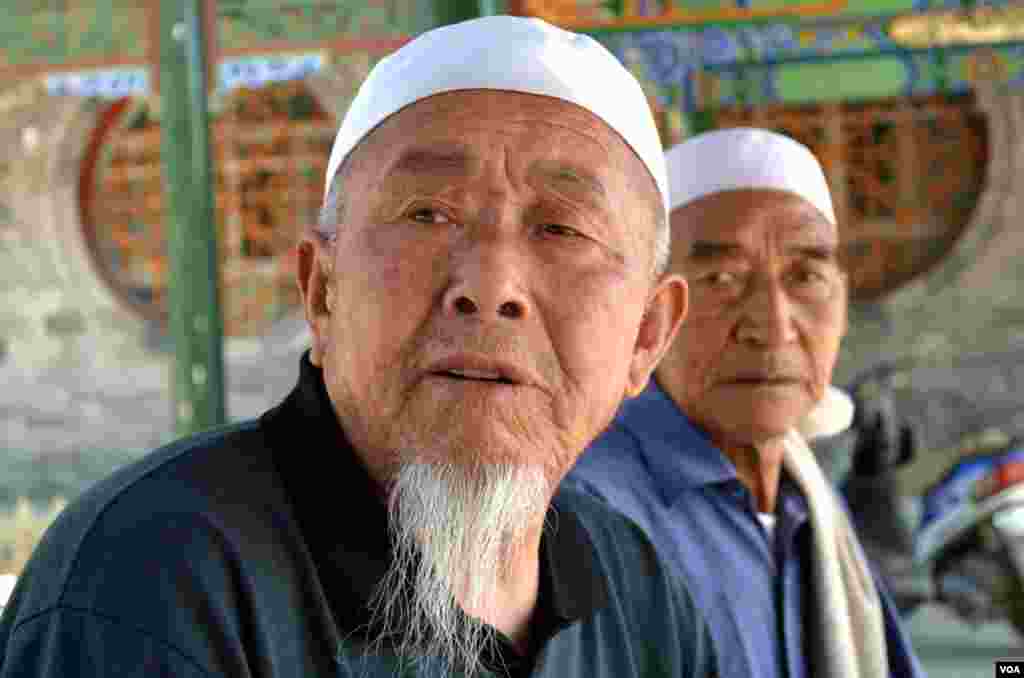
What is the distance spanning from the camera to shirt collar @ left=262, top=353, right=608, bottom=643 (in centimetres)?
121

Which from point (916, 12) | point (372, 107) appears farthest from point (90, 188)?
point (372, 107)

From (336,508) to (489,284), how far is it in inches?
9.9

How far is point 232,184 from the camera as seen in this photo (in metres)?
6.94

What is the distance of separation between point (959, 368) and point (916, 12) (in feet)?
5.10

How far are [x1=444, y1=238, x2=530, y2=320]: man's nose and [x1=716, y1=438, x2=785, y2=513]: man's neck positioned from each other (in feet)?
3.44

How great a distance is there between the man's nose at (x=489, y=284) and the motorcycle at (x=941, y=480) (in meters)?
4.38

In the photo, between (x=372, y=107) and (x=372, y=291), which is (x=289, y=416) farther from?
(x=372, y=107)

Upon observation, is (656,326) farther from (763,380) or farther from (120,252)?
(120,252)

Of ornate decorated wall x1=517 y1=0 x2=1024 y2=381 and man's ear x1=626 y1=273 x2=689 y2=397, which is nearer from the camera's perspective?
man's ear x1=626 y1=273 x2=689 y2=397

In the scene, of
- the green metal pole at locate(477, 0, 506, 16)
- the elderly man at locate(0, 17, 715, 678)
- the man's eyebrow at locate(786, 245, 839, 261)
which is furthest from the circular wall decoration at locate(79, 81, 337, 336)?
the elderly man at locate(0, 17, 715, 678)

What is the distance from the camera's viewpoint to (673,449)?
213 centimetres

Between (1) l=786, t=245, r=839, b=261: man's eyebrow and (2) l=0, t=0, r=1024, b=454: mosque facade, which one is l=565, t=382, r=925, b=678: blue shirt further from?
(2) l=0, t=0, r=1024, b=454: mosque facade

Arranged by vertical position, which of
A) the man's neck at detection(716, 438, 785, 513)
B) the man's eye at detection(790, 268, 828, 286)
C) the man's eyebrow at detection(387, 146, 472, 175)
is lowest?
the man's neck at detection(716, 438, 785, 513)

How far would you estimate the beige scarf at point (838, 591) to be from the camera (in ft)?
6.82
